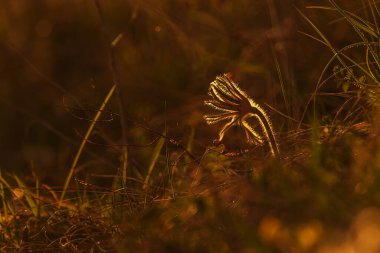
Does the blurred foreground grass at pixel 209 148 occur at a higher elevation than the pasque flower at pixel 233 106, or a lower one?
lower

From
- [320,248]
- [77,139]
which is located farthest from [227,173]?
[77,139]

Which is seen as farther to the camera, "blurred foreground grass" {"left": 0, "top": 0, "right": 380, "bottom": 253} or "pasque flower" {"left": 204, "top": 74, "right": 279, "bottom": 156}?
"pasque flower" {"left": 204, "top": 74, "right": 279, "bottom": 156}

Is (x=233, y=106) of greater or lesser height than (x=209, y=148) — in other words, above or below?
above

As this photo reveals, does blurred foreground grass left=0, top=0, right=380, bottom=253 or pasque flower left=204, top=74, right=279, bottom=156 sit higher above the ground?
pasque flower left=204, top=74, right=279, bottom=156

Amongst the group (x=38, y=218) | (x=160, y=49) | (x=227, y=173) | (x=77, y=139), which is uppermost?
(x=227, y=173)

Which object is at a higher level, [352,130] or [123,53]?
[352,130]

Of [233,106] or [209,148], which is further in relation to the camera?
[209,148]

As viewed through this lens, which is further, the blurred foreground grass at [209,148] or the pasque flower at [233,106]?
the pasque flower at [233,106]

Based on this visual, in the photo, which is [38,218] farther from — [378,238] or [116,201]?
[378,238]
